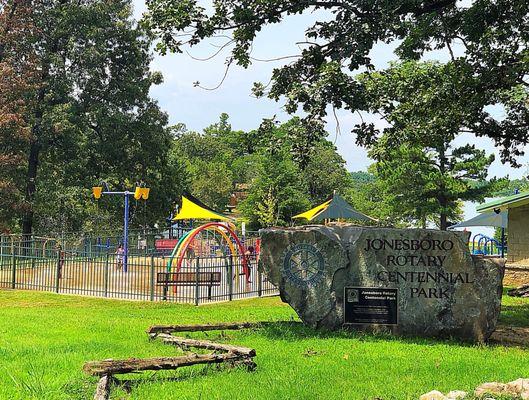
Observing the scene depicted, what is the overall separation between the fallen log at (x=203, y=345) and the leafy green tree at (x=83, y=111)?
26002 millimetres

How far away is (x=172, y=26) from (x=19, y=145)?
24.4 meters

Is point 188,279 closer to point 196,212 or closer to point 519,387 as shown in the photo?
point 519,387

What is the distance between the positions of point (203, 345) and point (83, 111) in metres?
31.1

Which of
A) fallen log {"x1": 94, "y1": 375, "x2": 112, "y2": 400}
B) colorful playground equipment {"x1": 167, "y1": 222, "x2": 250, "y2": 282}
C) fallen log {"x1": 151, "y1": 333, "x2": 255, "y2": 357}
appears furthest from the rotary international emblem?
colorful playground equipment {"x1": 167, "y1": 222, "x2": 250, "y2": 282}

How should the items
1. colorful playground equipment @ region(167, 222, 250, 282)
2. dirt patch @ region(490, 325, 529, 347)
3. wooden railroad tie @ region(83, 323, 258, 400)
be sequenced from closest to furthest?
1. wooden railroad tie @ region(83, 323, 258, 400)
2. dirt patch @ region(490, 325, 529, 347)
3. colorful playground equipment @ region(167, 222, 250, 282)

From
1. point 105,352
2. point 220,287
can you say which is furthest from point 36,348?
point 220,287

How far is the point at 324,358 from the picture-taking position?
8.41 meters

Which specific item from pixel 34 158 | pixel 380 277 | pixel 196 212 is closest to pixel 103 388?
pixel 380 277

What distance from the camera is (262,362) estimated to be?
7.99m

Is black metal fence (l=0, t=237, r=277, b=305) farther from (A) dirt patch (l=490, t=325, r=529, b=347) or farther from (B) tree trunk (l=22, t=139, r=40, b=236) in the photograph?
(B) tree trunk (l=22, t=139, r=40, b=236)

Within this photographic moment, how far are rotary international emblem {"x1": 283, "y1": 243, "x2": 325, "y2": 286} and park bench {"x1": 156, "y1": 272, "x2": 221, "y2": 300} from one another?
6.13 m

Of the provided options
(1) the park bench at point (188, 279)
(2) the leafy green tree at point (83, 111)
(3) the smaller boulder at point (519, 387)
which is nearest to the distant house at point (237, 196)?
(2) the leafy green tree at point (83, 111)

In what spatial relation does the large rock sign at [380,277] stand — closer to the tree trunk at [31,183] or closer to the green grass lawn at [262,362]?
the green grass lawn at [262,362]

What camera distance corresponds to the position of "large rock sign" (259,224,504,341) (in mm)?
10523
